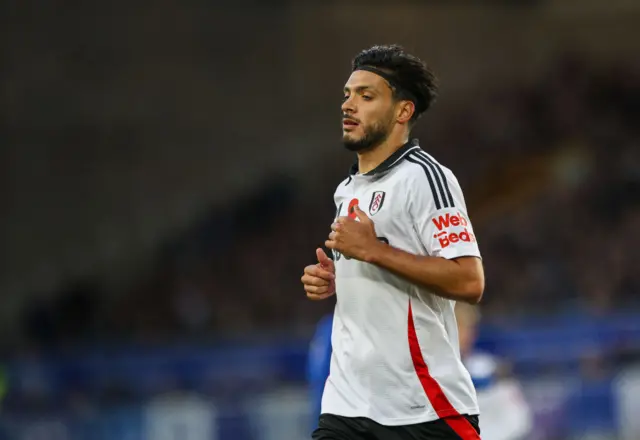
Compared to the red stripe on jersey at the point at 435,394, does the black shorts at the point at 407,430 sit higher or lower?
lower

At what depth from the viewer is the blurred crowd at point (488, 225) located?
13781mm

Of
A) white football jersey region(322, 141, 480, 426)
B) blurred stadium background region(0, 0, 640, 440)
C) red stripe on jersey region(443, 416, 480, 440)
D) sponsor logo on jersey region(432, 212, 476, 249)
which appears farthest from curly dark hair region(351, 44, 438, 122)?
blurred stadium background region(0, 0, 640, 440)

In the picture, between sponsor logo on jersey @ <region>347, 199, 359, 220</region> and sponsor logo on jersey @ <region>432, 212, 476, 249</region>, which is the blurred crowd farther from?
sponsor logo on jersey @ <region>432, 212, 476, 249</region>

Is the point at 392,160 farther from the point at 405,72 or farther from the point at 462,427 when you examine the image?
the point at 462,427

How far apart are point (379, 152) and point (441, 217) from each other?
0.39 metres

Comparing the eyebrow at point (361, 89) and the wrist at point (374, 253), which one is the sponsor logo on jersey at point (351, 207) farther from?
the eyebrow at point (361, 89)

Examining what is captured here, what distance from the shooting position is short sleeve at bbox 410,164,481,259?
3625 mm

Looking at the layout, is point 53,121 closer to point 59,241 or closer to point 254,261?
point 59,241

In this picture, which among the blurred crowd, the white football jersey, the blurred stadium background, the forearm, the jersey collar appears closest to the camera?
the forearm

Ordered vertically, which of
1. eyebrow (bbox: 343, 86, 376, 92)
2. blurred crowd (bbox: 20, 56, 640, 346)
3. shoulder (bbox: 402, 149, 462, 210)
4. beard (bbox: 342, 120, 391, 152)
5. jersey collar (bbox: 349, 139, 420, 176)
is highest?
eyebrow (bbox: 343, 86, 376, 92)

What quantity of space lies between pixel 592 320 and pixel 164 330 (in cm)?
662

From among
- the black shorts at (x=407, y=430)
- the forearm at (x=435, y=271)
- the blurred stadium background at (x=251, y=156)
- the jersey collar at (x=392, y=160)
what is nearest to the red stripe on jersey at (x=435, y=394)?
the black shorts at (x=407, y=430)

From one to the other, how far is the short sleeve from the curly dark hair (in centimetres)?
33

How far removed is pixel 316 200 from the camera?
17.4 metres
